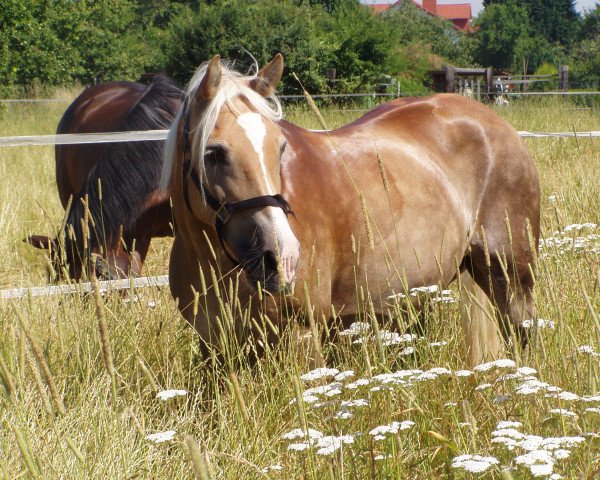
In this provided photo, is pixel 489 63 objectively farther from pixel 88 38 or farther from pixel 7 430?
pixel 7 430

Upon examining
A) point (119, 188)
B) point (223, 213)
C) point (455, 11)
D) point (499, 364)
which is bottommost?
point (499, 364)

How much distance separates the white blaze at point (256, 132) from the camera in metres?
2.87

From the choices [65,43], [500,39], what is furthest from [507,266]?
[500,39]

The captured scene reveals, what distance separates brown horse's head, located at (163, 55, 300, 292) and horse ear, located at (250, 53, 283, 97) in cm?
8

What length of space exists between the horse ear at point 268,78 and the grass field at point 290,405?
35.5 inches

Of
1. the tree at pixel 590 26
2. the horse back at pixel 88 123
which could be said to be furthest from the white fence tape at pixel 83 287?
the tree at pixel 590 26

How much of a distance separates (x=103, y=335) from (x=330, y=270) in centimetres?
181

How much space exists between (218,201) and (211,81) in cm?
43

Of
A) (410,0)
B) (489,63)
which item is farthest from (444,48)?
(410,0)

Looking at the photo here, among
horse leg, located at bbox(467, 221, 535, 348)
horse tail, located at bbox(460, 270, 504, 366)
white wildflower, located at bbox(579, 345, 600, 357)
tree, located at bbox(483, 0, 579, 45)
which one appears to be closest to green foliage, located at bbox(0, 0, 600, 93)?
horse leg, located at bbox(467, 221, 535, 348)

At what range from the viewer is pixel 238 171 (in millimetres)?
2871

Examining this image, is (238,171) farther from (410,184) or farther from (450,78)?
(450,78)

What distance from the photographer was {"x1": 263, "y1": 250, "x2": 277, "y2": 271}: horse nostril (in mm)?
2693

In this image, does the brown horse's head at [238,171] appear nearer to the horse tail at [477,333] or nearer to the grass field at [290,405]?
the grass field at [290,405]
